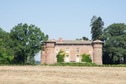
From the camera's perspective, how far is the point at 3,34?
83500mm

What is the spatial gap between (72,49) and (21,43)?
699 inches

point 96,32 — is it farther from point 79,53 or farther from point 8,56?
point 8,56

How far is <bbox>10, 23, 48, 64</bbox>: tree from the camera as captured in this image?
77500 millimetres

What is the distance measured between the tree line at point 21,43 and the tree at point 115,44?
64.8ft

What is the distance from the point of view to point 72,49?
289 feet

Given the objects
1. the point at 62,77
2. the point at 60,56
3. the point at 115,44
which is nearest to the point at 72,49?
the point at 60,56

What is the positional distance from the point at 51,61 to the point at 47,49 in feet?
12.9

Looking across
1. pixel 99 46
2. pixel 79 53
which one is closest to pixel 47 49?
pixel 79 53

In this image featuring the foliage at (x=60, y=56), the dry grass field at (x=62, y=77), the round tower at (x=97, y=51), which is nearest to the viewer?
the dry grass field at (x=62, y=77)

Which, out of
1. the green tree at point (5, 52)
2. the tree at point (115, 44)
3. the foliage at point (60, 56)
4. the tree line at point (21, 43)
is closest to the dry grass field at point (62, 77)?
the green tree at point (5, 52)

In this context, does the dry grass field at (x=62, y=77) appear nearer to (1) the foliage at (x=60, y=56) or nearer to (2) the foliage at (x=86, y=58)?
(2) the foliage at (x=86, y=58)

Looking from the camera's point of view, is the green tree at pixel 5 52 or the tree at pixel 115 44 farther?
the tree at pixel 115 44

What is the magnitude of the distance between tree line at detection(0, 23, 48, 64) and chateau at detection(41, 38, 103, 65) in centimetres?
607

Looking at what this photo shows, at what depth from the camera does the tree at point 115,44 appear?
84.5m
